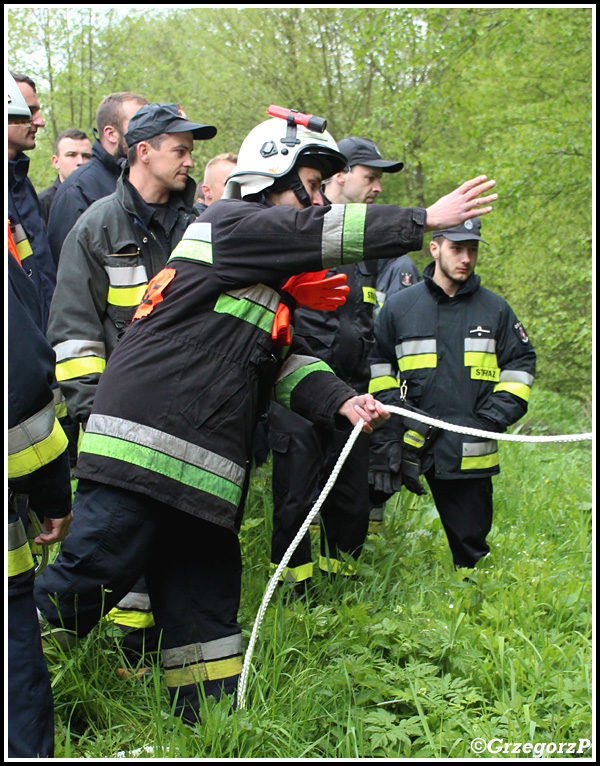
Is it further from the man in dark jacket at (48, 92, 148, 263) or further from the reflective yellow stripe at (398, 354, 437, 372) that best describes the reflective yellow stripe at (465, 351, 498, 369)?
the man in dark jacket at (48, 92, 148, 263)

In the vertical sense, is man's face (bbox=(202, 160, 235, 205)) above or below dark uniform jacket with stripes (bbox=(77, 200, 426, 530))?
above

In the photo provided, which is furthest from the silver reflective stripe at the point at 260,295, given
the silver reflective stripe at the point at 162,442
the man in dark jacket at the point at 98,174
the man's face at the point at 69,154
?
the man's face at the point at 69,154

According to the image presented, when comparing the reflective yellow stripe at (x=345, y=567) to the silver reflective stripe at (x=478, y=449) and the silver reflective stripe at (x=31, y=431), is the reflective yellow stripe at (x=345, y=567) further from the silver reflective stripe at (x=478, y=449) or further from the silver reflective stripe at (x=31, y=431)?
the silver reflective stripe at (x=31, y=431)

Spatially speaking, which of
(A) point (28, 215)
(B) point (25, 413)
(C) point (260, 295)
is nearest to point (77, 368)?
→ (C) point (260, 295)


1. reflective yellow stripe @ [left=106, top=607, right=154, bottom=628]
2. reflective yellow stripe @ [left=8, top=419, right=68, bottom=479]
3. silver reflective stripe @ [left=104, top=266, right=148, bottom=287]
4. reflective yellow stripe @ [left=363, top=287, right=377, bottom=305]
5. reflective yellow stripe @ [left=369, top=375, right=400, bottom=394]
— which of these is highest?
silver reflective stripe @ [left=104, top=266, right=148, bottom=287]

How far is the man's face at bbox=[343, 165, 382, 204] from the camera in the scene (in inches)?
197

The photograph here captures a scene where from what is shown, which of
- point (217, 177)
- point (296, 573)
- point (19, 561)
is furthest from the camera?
point (217, 177)

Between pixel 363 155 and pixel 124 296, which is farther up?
pixel 363 155

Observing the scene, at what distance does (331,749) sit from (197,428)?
1.25 metres

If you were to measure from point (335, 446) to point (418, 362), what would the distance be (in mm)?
717

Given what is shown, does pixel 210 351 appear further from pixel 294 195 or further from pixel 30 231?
pixel 30 231

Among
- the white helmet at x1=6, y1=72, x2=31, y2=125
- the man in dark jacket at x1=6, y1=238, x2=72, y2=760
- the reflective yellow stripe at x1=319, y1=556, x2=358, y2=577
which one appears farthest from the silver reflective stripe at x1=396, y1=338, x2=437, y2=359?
the man in dark jacket at x1=6, y1=238, x2=72, y2=760

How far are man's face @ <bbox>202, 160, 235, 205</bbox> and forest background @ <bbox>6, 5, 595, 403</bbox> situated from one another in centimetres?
199

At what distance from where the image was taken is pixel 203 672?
9.21 ft
